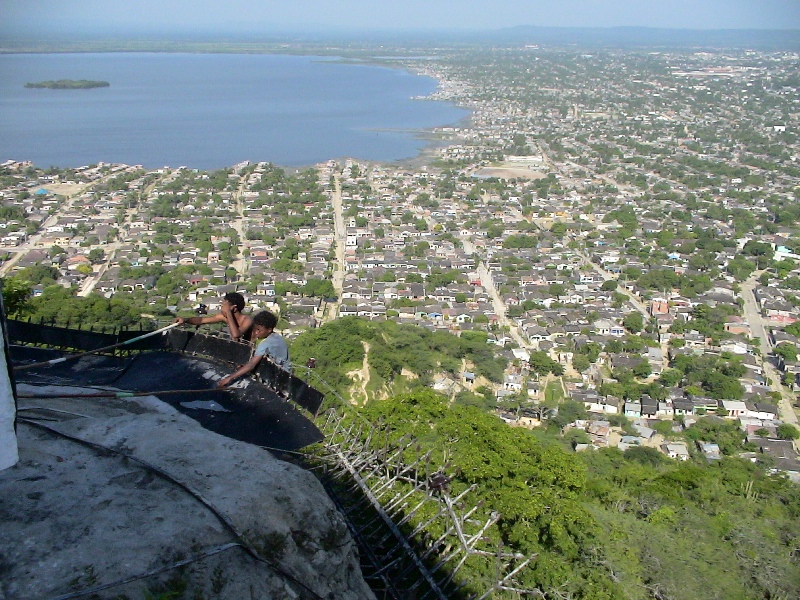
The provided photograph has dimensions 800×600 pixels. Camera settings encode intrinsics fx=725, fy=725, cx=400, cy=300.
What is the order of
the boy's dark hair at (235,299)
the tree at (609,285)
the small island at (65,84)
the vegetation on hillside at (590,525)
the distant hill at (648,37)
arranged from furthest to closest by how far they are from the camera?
the distant hill at (648,37)
the small island at (65,84)
the tree at (609,285)
the vegetation on hillside at (590,525)
the boy's dark hair at (235,299)

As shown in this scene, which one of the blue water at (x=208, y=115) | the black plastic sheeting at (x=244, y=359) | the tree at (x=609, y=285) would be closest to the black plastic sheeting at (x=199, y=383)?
the black plastic sheeting at (x=244, y=359)

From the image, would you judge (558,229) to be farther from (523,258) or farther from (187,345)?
(187,345)

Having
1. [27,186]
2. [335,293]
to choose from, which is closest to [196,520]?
[335,293]

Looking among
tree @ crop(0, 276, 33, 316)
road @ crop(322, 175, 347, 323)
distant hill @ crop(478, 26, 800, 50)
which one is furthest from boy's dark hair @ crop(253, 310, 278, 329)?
distant hill @ crop(478, 26, 800, 50)

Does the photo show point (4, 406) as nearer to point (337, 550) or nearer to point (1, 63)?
point (337, 550)

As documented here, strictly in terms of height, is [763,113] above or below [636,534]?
below

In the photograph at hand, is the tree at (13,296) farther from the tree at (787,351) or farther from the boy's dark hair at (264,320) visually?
the tree at (787,351)
